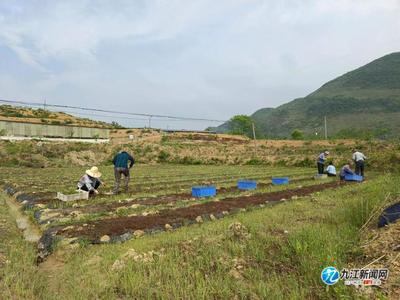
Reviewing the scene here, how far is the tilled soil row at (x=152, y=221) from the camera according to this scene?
6.23 meters

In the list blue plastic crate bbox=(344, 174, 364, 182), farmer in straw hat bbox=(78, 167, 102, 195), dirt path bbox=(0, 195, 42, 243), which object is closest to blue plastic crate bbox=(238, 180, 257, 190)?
blue plastic crate bbox=(344, 174, 364, 182)

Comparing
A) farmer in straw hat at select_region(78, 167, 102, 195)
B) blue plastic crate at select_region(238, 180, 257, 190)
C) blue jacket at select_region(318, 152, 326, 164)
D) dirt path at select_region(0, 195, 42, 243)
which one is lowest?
dirt path at select_region(0, 195, 42, 243)

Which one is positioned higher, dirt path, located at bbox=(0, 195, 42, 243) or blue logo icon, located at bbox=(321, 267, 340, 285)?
blue logo icon, located at bbox=(321, 267, 340, 285)

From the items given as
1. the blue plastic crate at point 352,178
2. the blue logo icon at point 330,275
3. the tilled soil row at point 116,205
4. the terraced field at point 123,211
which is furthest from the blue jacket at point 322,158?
the blue logo icon at point 330,275

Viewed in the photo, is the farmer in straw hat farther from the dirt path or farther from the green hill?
the green hill

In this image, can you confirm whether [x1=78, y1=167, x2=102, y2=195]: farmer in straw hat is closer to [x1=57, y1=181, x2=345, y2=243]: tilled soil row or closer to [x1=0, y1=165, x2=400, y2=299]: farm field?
[x1=0, y1=165, x2=400, y2=299]: farm field

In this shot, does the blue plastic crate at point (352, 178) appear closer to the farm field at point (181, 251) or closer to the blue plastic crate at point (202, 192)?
the farm field at point (181, 251)

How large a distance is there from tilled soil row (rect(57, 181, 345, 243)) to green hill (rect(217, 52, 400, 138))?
5318cm

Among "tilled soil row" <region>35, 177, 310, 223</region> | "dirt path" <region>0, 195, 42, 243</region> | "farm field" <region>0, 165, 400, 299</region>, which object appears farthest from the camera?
"tilled soil row" <region>35, 177, 310, 223</region>

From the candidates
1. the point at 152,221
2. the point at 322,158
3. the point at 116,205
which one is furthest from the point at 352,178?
the point at 152,221

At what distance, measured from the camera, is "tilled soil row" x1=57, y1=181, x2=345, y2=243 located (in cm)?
623

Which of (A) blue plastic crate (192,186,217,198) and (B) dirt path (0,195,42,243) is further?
(A) blue plastic crate (192,186,217,198)

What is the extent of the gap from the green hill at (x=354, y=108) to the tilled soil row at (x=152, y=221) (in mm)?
53175

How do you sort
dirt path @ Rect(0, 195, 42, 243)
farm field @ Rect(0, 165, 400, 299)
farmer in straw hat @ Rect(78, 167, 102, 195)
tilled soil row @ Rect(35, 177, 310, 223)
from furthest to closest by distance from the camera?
1. farmer in straw hat @ Rect(78, 167, 102, 195)
2. tilled soil row @ Rect(35, 177, 310, 223)
3. dirt path @ Rect(0, 195, 42, 243)
4. farm field @ Rect(0, 165, 400, 299)
